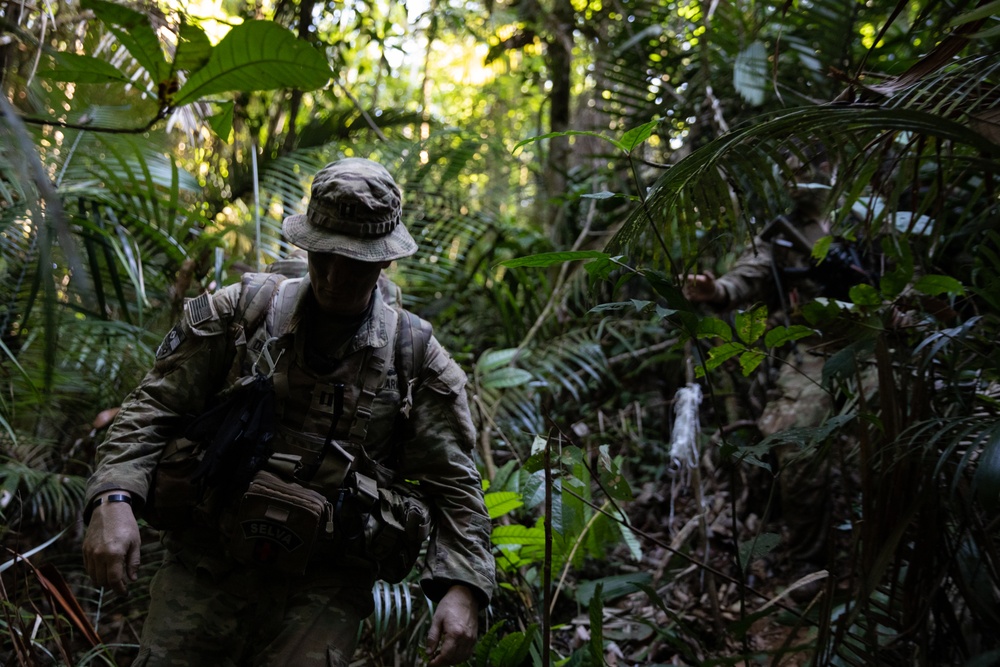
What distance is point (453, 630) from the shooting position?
1.99m

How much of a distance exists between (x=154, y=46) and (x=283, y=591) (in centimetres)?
146

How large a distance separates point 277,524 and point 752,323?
4.59 feet

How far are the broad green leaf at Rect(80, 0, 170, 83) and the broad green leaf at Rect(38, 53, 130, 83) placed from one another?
64 mm

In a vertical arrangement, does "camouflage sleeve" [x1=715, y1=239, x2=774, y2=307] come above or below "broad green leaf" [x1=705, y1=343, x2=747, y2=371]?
above

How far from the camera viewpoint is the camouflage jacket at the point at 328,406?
2.12 meters

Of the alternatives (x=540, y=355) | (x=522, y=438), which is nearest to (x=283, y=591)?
(x=522, y=438)

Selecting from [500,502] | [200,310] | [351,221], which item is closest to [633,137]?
[351,221]

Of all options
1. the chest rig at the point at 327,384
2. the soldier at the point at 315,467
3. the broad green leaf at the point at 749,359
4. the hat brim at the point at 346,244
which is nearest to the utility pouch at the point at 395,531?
the soldier at the point at 315,467

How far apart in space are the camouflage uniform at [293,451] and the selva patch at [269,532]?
0.55 feet

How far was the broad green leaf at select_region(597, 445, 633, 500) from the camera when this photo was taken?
7.64 ft

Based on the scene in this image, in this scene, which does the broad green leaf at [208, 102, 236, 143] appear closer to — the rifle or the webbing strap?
Result: the webbing strap

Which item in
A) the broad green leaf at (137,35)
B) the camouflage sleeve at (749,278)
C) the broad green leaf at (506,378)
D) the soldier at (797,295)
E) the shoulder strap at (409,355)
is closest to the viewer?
the broad green leaf at (137,35)

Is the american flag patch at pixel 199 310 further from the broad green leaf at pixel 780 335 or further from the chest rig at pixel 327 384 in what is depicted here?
the broad green leaf at pixel 780 335

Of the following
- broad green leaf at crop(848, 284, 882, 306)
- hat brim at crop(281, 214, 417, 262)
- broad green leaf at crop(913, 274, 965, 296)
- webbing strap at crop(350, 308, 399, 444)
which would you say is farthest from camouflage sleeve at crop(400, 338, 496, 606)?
broad green leaf at crop(913, 274, 965, 296)
